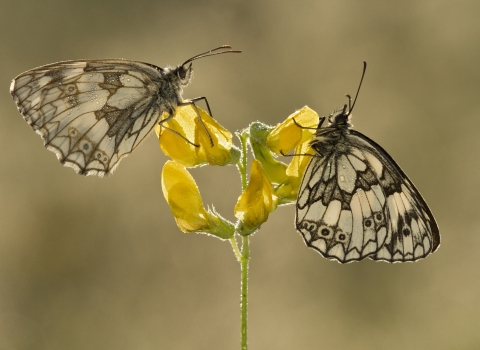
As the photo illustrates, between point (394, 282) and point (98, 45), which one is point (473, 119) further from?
point (98, 45)

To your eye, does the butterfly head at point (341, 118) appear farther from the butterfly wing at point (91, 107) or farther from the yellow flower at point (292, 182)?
the butterfly wing at point (91, 107)

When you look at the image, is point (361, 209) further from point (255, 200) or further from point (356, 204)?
point (255, 200)

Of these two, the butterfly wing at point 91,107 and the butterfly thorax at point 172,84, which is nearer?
the butterfly wing at point 91,107

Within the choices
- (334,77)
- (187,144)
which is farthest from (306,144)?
(334,77)

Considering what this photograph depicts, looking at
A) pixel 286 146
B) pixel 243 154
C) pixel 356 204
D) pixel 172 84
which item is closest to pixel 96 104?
pixel 172 84

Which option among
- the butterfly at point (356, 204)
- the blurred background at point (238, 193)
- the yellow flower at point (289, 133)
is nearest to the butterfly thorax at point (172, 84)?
the yellow flower at point (289, 133)

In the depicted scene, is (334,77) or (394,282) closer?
(394,282)

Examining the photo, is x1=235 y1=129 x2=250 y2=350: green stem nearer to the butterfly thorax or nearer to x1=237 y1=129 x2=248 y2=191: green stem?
x1=237 y1=129 x2=248 y2=191: green stem
